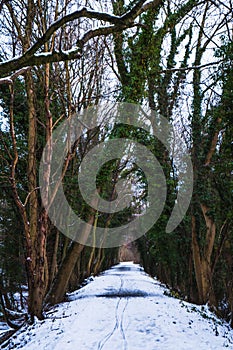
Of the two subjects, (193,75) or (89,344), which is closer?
(89,344)

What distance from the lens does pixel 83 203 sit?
13.4 m

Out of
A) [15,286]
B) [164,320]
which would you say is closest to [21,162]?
[15,286]

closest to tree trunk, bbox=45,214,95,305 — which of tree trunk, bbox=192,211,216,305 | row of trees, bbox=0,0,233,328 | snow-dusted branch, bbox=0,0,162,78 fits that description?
row of trees, bbox=0,0,233,328

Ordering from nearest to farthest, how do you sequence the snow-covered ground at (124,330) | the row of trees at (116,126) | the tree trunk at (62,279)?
the snow-covered ground at (124,330)
the row of trees at (116,126)
the tree trunk at (62,279)

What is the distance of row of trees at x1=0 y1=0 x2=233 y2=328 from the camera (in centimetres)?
945

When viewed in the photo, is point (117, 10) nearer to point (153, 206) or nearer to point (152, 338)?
point (153, 206)

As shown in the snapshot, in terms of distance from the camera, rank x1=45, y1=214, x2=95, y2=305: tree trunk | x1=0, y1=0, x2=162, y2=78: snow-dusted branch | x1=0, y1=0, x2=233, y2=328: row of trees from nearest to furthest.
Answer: x1=0, y1=0, x2=162, y2=78: snow-dusted branch, x1=0, y1=0, x2=233, y2=328: row of trees, x1=45, y1=214, x2=95, y2=305: tree trunk

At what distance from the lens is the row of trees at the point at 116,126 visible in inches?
372

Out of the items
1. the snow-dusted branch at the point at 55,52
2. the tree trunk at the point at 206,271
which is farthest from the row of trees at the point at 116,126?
the snow-dusted branch at the point at 55,52

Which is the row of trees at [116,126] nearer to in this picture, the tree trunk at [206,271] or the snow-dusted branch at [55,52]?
the tree trunk at [206,271]

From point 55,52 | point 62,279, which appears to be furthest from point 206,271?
point 55,52

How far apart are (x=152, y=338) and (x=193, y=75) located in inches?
417

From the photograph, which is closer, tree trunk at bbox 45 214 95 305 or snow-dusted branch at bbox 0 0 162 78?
snow-dusted branch at bbox 0 0 162 78

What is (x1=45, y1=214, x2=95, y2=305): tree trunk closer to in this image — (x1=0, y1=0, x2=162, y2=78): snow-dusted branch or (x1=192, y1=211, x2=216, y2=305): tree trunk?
(x1=192, y1=211, x2=216, y2=305): tree trunk
